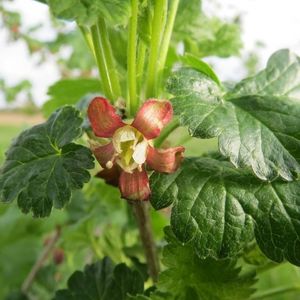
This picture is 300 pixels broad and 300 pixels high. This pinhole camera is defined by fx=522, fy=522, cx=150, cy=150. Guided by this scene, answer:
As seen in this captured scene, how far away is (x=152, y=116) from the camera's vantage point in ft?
1.85

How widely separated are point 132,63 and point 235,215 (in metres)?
0.22

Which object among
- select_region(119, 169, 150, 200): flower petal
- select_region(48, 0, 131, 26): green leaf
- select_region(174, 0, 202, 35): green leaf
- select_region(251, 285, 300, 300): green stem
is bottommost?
select_region(251, 285, 300, 300): green stem

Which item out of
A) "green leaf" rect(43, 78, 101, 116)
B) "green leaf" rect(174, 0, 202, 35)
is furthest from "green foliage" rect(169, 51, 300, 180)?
"green leaf" rect(43, 78, 101, 116)

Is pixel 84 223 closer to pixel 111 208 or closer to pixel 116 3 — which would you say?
pixel 111 208

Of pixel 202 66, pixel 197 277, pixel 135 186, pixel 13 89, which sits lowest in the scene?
pixel 197 277

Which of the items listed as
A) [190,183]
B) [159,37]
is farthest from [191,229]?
[159,37]

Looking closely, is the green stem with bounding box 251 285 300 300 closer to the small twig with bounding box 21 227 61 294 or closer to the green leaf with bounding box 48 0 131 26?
the green leaf with bounding box 48 0 131 26

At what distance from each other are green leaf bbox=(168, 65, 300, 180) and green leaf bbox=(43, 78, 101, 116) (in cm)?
44

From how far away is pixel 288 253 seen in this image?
0.55 m

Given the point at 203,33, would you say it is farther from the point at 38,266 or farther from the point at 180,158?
the point at 38,266

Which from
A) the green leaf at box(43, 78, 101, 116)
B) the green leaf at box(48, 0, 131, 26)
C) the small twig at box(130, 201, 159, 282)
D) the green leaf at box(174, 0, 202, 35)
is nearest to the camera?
the green leaf at box(48, 0, 131, 26)

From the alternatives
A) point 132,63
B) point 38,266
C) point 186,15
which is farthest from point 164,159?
point 38,266

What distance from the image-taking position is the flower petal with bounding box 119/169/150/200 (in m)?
0.57

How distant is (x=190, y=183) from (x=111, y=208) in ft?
2.16
